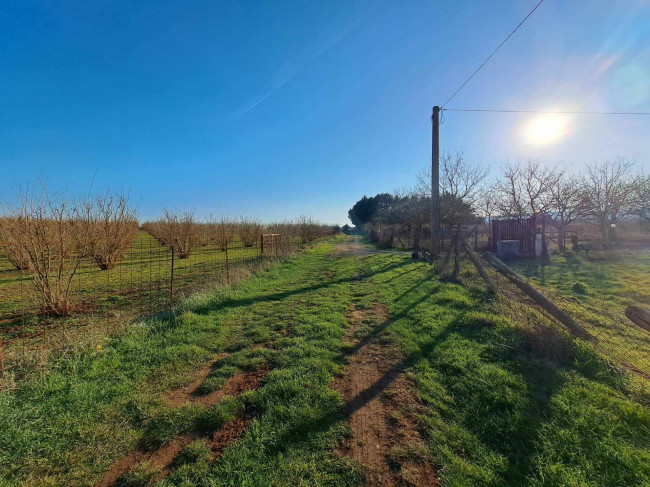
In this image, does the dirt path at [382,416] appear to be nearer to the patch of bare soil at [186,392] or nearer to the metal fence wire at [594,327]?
the patch of bare soil at [186,392]

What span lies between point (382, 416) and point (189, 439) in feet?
5.97

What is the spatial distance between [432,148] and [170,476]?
1160cm

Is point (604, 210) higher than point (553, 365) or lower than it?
higher

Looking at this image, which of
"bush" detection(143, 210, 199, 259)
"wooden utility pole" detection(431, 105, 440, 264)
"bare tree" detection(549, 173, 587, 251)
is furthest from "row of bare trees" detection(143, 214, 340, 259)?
"bare tree" detection(549, 173, 587, 251)

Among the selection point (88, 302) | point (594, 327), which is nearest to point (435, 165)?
point (594, 327)

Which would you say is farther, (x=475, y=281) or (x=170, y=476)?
(x=475, y=281)

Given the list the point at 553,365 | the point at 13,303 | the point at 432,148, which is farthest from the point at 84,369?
the point at 432,148

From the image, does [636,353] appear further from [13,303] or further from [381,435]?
[13,303]

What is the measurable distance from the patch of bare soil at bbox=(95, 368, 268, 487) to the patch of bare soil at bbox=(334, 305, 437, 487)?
1033mm

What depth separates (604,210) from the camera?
68.7 feet

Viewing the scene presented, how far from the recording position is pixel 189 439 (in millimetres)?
2297

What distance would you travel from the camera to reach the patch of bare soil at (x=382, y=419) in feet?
6.36

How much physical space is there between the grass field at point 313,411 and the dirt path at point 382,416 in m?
0.03

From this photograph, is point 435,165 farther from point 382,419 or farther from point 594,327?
point 382,419
